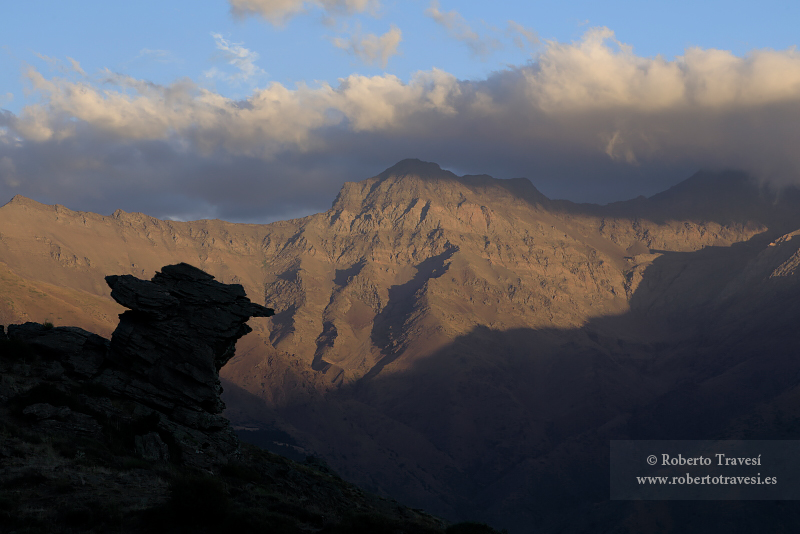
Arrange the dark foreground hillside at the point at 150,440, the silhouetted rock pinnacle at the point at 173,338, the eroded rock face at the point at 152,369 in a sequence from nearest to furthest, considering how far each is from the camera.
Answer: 1. the dark foreground hillside at the point at 150,440
2. the eroded rock face at the point at 152,369
3. the silhouetted rock pinnacle at the point at 173,338

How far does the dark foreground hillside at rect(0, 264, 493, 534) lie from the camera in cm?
3525

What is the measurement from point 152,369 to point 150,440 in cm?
778

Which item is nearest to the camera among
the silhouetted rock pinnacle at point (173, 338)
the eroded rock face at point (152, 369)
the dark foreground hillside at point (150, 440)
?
the dark foreground hillside at point (150, 440)

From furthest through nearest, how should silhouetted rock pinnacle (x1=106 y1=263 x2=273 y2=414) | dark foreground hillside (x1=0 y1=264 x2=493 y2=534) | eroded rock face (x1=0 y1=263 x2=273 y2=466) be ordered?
silhouetted rock pinnacle (x1=106 y1=263 x2=273 y2=414) → eroded rock face (x1=0 y1=263 x2=273 y2=466) → dark foreground hillside (x1=0 y1=264 x2=493 y2=534)

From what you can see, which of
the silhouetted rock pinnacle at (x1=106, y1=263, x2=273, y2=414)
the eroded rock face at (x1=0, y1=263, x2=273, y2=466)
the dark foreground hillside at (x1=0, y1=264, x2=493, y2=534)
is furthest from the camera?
the silhouetted rock pinnacle at (x1=106, y1=263, x2=273, y2=414)

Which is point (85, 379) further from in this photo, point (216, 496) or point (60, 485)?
point (216, 496)

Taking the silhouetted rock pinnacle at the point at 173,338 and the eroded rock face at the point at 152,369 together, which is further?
the silhouetted rock pinnacle at the point at 173,338

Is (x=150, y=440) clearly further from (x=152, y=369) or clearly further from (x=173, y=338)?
(x=173, y=338)

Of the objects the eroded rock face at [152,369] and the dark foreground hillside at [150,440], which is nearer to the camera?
the dark foreground hillside at [150,440]

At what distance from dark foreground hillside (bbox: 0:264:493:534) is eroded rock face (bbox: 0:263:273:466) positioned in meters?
0.09

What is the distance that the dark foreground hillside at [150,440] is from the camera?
3525cm

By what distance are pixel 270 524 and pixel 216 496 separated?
3.25 metres

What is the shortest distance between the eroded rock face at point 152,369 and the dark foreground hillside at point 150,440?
9cm

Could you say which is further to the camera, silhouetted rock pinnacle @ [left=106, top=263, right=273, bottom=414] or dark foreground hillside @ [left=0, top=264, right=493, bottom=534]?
silhouetted rock pinnacle @ [left=106, top=263, right=273, bottom=414]
